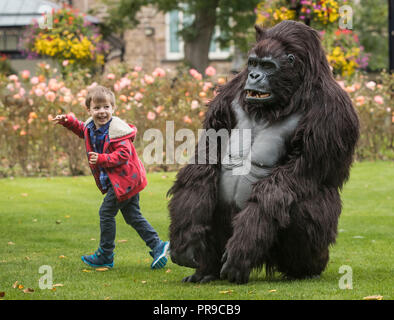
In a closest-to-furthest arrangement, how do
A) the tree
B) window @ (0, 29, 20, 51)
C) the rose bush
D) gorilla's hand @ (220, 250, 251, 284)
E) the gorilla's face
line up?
gorilla's hand @ (220, 250, 251, 284)
the gorilla's face
the rose bush
the tree
window @ (0, 29, 20, 51)

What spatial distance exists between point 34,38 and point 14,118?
6.85 meters

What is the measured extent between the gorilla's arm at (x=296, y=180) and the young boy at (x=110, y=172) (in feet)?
3.50

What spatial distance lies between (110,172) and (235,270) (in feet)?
4.33

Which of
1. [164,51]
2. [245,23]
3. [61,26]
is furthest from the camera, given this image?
[164,51]

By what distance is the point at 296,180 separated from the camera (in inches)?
175

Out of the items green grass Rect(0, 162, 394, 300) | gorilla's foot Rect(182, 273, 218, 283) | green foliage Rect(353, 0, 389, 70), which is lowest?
green grass Rect(0, 162, 394, 300)

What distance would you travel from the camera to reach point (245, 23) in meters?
19.5

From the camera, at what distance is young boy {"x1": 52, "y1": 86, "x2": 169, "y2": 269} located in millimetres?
5250

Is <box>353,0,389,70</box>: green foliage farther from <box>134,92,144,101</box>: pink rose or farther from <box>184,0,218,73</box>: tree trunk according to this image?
<box>134,92,144,101</box>: pink rose

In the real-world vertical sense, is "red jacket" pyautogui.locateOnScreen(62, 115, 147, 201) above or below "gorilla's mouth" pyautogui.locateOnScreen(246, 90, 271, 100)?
below

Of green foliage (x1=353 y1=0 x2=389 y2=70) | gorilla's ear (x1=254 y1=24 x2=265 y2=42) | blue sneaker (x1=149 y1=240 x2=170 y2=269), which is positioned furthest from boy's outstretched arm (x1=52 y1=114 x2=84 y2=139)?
green foliage (x1=353 y1=0 x2=389 y2=70)

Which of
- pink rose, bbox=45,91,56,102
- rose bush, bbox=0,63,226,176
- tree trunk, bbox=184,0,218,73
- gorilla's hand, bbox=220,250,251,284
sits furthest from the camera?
tree trunk, bbox=184,0,218,73

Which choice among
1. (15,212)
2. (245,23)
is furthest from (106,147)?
(245,23)
